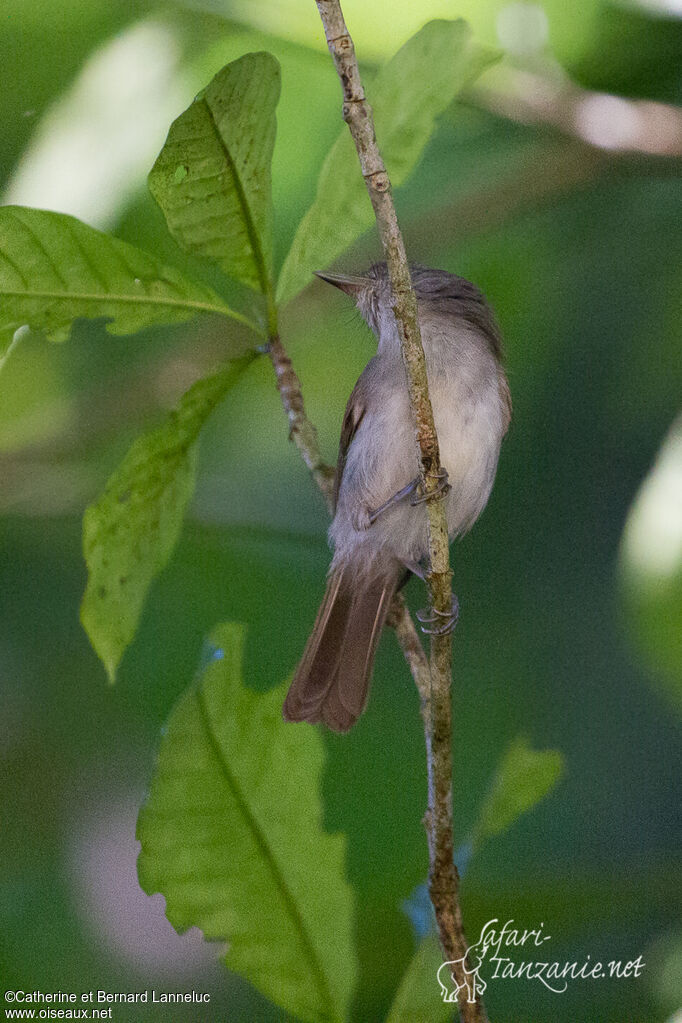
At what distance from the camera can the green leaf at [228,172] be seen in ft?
2.60

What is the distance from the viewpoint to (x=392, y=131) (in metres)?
0.94

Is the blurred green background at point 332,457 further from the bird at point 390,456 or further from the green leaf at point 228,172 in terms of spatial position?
the green leaf at point 228,172

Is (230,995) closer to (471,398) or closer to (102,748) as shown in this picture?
(102,748)

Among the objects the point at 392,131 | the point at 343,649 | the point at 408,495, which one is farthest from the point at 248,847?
the point at 392,131

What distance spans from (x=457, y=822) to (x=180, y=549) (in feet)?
1.67

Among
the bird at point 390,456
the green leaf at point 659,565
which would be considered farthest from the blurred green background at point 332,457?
the bird at point 390,456

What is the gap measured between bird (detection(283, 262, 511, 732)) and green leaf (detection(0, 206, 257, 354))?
0.27 meters

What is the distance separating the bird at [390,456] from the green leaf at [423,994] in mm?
309

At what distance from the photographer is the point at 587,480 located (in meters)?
1.47

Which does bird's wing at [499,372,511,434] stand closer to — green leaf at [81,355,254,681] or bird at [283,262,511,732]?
bird at [283,262,511,732]

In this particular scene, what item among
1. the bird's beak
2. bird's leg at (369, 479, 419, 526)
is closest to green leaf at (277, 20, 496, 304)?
the bird's beak

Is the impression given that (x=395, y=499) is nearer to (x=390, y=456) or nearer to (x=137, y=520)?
(x=390, y=456)

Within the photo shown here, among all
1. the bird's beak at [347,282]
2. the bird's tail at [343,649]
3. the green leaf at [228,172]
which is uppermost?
the bird's beak at [347,282]

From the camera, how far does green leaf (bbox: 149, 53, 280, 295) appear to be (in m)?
0.79
